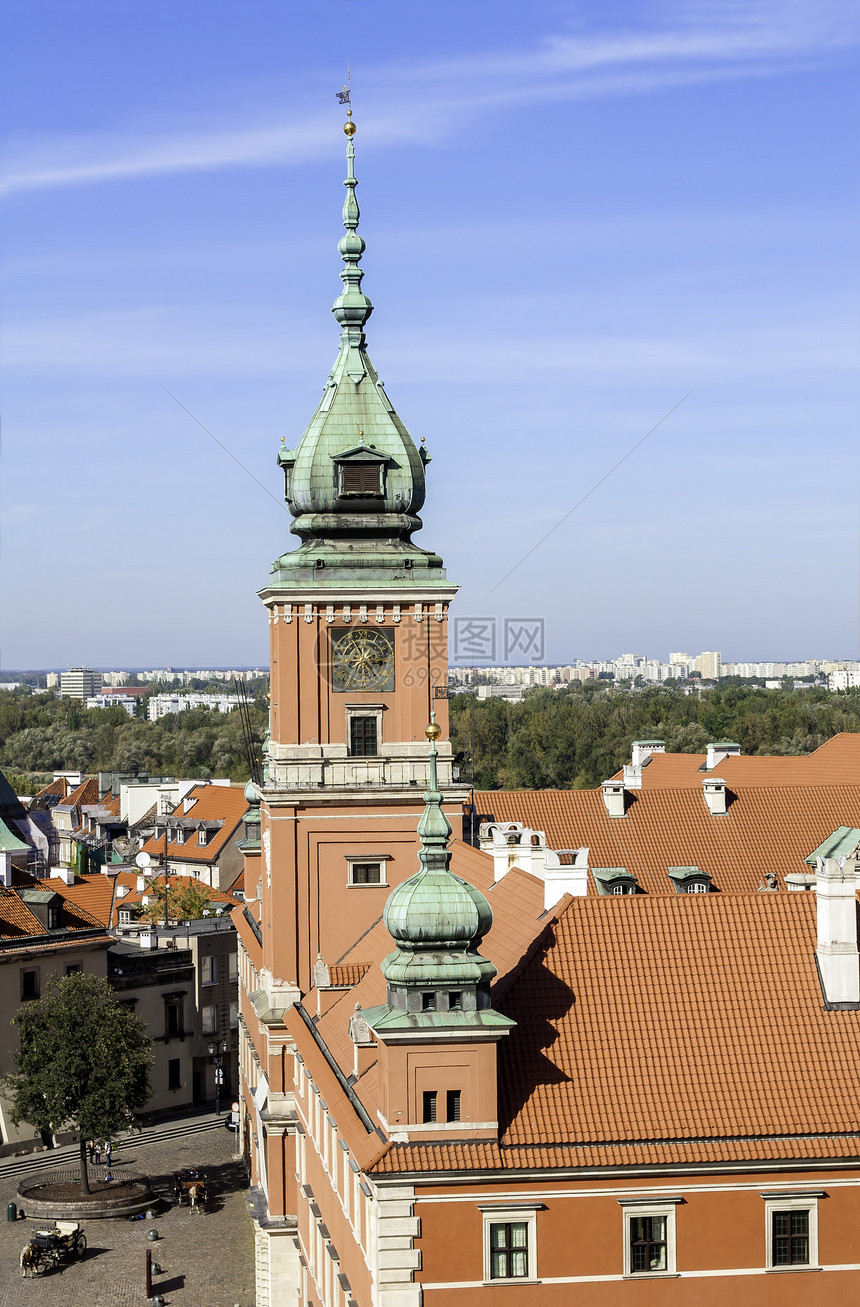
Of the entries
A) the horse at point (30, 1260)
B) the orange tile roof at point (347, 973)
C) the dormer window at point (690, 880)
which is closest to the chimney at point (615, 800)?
the dormer window at point (690, 880)

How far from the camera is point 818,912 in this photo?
30.9m

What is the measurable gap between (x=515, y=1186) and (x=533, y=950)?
15.1 feet

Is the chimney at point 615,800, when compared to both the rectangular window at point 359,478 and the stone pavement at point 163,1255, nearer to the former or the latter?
the stone pavement at point 163,1255

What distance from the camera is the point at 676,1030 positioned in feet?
96.2

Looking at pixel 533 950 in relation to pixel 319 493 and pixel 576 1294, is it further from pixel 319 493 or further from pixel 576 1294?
pixel 319 493

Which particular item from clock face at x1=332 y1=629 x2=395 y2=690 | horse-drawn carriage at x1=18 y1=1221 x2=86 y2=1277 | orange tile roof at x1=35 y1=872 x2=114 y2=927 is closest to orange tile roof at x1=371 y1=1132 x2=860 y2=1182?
clock face at x1=332 y1=629 x2=395 y2=690

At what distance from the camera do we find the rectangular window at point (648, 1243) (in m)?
27.2

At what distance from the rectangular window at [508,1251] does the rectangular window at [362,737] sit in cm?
1790

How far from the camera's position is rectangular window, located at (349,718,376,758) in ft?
143

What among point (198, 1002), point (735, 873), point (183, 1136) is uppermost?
point (735, 873)

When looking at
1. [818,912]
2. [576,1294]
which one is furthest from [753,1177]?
[818,912]

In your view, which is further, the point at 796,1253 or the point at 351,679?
the point at 351,679

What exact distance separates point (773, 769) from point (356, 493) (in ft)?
120

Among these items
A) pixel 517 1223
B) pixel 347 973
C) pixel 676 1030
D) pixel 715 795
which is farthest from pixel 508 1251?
pixel 715 795
